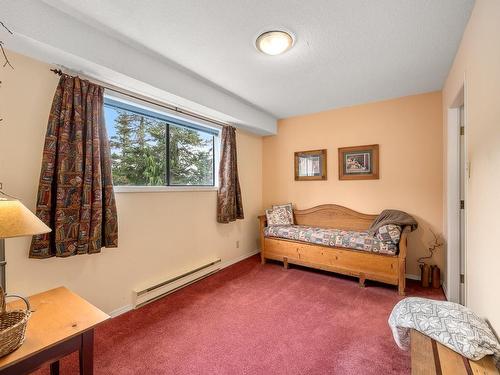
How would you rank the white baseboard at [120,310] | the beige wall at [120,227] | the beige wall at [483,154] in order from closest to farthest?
the beige wall at [483,154] < the beige wall at [120,227] < the white baseboard at [120,310]

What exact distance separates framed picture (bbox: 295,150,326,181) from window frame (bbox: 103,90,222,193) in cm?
139

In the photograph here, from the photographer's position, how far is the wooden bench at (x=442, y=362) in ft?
3.39

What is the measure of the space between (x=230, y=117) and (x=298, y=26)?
156 cm

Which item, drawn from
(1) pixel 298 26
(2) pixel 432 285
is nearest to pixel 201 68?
(1) pixel 298 26

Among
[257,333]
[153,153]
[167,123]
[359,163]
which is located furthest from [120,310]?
[359,163]

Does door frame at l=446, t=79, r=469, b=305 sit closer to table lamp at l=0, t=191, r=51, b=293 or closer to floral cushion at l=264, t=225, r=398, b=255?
floral cushion at l=264, t=225, r=398, b=255

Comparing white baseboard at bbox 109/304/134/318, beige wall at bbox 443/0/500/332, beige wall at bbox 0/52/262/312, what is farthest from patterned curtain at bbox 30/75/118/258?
beige wall at bbox 443/0/500/332

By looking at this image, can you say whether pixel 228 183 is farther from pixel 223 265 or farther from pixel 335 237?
pixel 335 237

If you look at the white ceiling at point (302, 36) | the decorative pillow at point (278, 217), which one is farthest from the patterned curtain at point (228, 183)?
the white ceiling at point (302, 36)

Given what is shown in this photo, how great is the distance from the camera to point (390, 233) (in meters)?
2.67

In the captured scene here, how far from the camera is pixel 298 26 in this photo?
174 cm

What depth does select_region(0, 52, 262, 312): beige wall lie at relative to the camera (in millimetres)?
1676

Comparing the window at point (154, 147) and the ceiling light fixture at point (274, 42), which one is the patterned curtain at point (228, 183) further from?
the ceiling light fixture at point (274, 42)

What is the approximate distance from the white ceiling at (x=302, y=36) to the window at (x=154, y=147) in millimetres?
694
